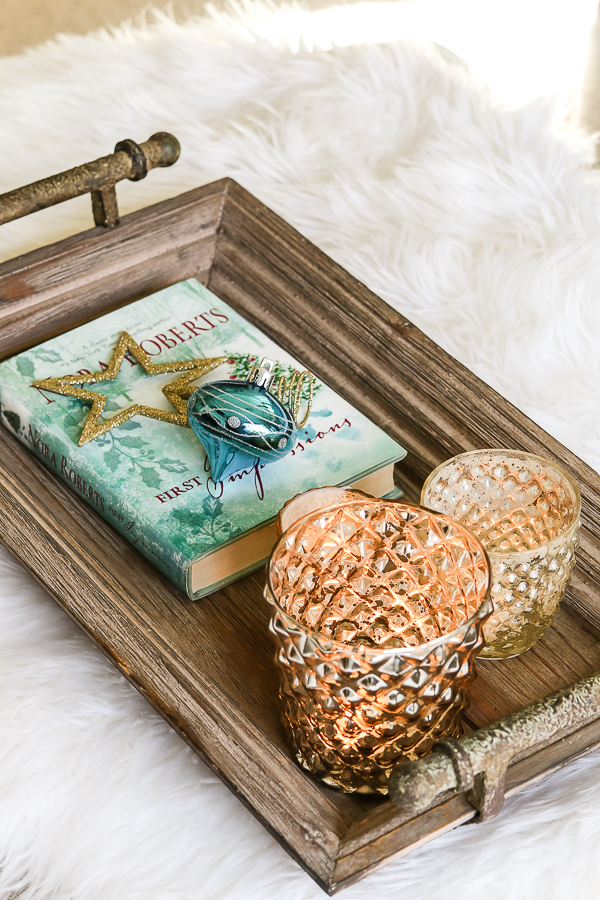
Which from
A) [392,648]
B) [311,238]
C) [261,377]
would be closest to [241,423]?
[261,377]

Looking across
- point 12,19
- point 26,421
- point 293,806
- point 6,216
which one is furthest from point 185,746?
point 12,19

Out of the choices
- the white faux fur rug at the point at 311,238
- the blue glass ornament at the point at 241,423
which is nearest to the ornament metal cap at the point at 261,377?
the blue glass ornament at the point at 241,423

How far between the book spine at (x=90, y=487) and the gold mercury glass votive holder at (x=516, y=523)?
131 millimetres

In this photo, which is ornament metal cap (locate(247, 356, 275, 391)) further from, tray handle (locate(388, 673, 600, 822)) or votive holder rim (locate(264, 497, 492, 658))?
tray handle (locate(388, 673, 600, 822))

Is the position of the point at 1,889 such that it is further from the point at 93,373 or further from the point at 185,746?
the point at 93,373

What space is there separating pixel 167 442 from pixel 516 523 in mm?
191

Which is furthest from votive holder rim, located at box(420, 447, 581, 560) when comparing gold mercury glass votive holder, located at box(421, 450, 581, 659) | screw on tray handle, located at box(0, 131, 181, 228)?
screw on tray handle, located at box(0, 131, 181, 228)

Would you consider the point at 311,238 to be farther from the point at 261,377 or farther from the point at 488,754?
the point at 488,754

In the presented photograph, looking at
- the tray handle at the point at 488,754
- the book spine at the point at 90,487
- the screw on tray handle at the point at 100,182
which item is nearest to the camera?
the tray handle at the point at 488,754

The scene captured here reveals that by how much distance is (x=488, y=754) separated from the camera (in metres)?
0.38

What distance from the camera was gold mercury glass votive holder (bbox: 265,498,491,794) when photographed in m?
0.38

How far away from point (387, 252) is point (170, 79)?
0.98 ft

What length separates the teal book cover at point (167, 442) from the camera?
1.64ft

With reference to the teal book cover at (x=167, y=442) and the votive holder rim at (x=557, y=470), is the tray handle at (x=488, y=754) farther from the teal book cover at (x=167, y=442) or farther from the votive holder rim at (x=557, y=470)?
the teal book cover at (x=167, y=442)
